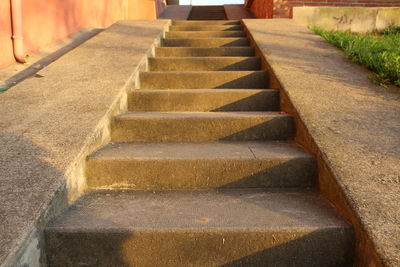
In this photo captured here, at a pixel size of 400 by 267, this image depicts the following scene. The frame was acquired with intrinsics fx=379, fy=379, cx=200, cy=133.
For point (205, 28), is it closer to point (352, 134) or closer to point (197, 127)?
point (197, 127)

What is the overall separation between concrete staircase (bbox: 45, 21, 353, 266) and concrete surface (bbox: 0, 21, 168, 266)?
12cm

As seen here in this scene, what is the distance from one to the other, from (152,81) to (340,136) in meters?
1.87

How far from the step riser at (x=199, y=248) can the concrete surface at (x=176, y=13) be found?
10303mm

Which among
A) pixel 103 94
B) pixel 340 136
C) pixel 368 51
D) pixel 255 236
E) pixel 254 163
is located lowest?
pixel 255 236

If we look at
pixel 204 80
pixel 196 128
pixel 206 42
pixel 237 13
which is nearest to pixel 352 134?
pixel 196 128

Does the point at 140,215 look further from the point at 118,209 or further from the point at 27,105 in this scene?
the point at 27,105

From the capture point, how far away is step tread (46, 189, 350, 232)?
1.66 meters

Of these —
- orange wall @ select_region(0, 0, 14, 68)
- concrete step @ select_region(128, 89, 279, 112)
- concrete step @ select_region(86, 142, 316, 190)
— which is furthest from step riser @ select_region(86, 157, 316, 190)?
orange wall @ select_region(0, 0, 14, 68)

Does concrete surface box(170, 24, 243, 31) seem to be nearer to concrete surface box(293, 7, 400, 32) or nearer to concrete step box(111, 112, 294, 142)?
concrete surface box(293, 7, 400, 32)

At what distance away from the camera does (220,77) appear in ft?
11.3

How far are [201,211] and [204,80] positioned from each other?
5.98 ft

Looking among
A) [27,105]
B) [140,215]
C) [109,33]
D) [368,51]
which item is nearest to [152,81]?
[27,105]

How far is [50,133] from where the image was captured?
220cm

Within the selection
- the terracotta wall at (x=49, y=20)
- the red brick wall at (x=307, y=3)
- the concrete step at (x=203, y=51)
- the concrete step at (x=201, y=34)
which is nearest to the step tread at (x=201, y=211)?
the terracotta wall at (x=49, y=20)
